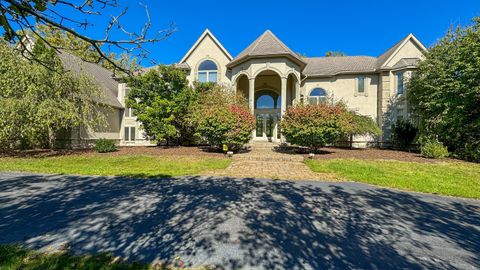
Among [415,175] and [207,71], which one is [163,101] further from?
[415,175]

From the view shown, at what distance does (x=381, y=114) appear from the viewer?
1969cm

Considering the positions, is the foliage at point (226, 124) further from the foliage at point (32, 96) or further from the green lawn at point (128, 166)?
the foliage at point (32, 96)

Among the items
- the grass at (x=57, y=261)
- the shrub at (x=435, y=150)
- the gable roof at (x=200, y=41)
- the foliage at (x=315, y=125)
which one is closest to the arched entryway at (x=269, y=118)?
the gable roof at (x=200, y=41)

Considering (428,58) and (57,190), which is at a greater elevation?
(428,58)

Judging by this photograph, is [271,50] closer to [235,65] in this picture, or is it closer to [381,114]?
[235,65]

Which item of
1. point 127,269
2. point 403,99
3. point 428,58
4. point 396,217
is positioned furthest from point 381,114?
point 127,269

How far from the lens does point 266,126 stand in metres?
20.2

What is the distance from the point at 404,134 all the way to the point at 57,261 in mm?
21651

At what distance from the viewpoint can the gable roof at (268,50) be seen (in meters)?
16.8

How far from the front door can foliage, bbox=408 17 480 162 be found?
442 inches

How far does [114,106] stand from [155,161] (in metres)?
12.9

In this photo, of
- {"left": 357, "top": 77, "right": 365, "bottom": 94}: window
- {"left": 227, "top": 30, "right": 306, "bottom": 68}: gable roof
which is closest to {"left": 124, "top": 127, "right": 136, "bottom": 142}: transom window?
{"left": 227, "top": 30, "right": 306, "bottom": 68}: gable roof

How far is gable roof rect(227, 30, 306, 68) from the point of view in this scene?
16.8 metres

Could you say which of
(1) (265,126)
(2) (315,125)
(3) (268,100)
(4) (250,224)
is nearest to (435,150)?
(2) (315,125)
